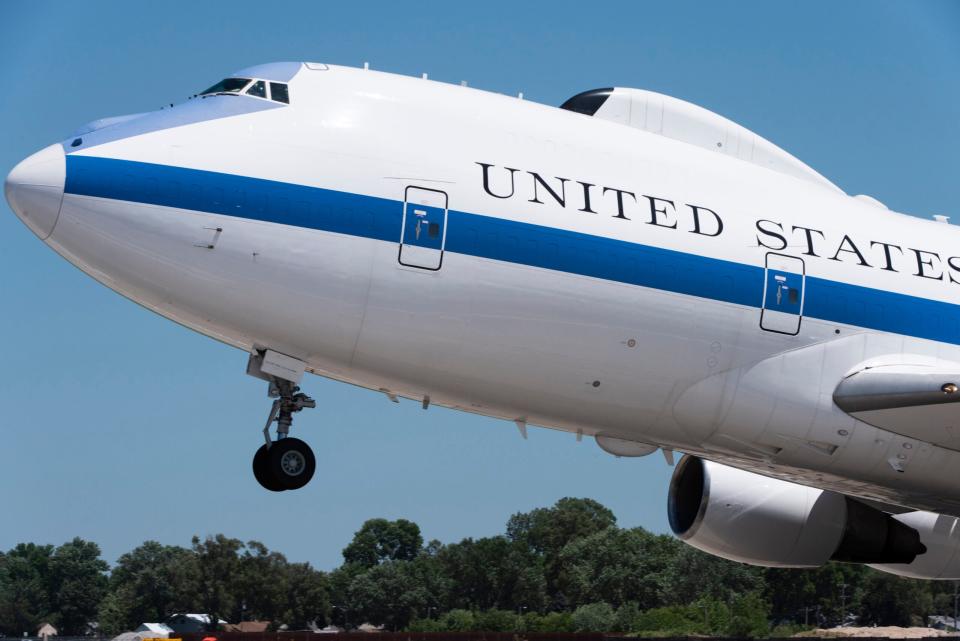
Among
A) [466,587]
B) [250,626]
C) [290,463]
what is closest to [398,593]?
[466,587]

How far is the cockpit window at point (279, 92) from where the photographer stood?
16047 millimetres

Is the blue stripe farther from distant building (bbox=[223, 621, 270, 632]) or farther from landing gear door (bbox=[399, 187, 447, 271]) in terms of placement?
distant building (bbox=[223, 621, 270, 632])

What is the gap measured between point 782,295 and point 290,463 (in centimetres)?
639

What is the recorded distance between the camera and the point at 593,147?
17016mm

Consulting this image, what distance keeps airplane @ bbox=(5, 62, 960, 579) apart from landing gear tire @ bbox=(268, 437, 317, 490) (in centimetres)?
3

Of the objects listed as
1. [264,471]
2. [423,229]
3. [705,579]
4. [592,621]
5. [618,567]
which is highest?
[618,567]

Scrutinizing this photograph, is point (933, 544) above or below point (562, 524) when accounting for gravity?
below

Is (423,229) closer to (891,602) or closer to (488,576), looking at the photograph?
(488,576)

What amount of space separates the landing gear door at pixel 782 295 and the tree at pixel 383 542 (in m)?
95.9

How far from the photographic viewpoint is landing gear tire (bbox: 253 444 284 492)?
629 inches

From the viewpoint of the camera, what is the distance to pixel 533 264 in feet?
52.1

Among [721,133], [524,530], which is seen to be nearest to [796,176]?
[721,133]

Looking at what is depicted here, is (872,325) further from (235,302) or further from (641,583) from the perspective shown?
(641,583)

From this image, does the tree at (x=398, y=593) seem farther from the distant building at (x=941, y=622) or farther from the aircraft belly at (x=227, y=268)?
the aircraft belly at (x=227, y=268)
